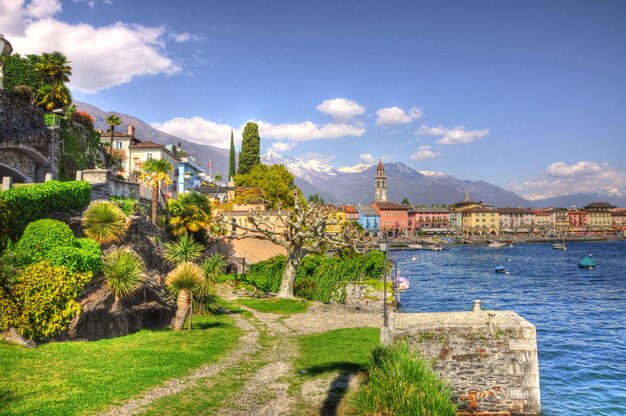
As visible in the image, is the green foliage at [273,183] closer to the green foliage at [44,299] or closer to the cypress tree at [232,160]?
the cypress tree at [232,160]

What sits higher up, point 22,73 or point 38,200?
point 22,73

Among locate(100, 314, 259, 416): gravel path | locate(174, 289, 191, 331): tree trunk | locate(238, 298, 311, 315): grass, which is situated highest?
locate(174, 289, 191, 331): tree trunk

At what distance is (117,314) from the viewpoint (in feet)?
67.6

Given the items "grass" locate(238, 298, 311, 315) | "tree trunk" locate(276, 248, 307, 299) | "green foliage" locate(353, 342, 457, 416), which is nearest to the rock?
"grass" locate(238, 298, 311, 315)

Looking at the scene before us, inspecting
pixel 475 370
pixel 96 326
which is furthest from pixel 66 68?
pixel 475 370

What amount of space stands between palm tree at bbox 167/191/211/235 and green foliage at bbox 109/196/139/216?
25.9 feet

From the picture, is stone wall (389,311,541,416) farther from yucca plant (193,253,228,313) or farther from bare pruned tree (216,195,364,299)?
bare pruned tree (216,195,364,299)

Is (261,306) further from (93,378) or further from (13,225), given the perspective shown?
(93,378)

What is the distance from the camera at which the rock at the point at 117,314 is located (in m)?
19.0

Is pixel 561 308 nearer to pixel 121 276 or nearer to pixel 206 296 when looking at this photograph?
pixel 206 296

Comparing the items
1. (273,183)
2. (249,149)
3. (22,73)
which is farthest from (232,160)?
(22,73)

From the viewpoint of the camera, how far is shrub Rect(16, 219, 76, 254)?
1952 cm

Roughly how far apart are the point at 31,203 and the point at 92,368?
446 inches

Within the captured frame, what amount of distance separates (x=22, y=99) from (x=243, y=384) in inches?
1256
